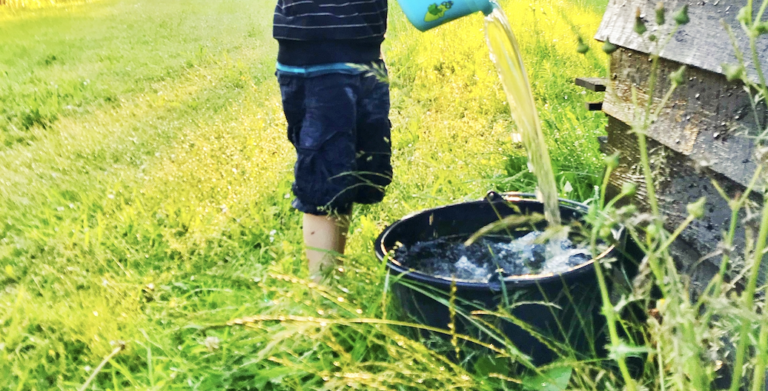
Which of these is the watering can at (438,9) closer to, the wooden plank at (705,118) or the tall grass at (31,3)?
the wooden plank at (705,118)

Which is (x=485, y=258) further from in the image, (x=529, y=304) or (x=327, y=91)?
(x=327, y=91)

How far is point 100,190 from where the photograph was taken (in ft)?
8.73

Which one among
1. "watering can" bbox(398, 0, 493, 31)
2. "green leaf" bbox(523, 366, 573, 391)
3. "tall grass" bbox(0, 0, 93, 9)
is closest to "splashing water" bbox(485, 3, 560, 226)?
"watering can" bbox(398, 0, 493, 31)

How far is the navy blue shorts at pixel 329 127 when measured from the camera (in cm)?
157

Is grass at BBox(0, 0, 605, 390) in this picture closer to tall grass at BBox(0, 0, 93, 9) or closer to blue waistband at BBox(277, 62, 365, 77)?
blue waistband at BBox(277, 62, 365, 77)

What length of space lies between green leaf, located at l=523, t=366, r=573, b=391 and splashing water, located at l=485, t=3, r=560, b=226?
0.30 meters

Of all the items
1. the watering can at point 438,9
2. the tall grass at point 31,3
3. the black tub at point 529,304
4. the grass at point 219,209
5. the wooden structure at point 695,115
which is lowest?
the grass at point 219,209

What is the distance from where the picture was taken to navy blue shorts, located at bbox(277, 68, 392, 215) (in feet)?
5.16

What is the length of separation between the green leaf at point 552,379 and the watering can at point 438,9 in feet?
2.50

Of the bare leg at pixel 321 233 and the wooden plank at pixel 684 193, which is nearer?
the wooden plank at pixel 684 193

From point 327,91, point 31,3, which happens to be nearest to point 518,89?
point 327,91

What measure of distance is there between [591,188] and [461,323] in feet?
3.50

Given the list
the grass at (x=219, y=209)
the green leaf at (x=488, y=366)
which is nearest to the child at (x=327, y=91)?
the grass at (x=219, y=209)

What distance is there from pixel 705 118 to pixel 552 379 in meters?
0.58
